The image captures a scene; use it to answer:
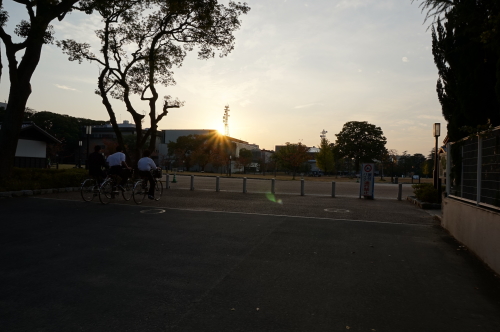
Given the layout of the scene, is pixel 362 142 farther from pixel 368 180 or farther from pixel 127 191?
pixel 127 191

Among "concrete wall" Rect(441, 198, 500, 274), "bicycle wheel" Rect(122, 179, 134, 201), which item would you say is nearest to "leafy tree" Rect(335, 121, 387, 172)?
"bicycle wheel" Rect(122, 179, 134, 201)

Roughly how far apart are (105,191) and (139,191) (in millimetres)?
1142

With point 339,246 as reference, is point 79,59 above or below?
above

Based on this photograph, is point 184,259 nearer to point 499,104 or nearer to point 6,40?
point 499,104

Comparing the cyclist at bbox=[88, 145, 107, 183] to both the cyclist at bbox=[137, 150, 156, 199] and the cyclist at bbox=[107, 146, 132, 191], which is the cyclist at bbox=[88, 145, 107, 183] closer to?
the cyclist at bbox=[107, 146, 132, 191]

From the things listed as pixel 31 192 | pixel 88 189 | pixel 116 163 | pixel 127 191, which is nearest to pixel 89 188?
pixel 88 189

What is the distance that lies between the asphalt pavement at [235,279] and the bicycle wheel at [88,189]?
3610mm

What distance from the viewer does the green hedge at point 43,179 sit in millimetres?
14719

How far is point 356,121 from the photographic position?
77250 millimetres

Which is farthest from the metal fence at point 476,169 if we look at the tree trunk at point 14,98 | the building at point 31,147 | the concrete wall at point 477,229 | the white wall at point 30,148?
the white wall at point 30,148

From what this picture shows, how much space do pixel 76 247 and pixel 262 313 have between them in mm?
3920

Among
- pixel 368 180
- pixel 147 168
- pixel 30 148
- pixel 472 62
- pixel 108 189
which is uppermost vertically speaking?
pixel 472 62

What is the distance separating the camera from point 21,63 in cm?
1648

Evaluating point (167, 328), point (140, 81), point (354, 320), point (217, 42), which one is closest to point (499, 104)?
point (354, 320)
